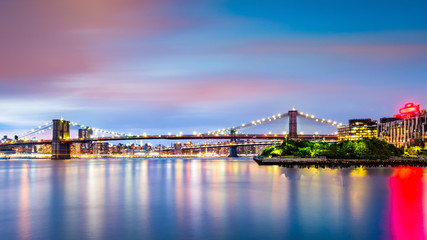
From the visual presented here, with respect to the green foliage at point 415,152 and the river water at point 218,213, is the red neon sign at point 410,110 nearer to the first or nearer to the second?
the green foliage at point 415,152

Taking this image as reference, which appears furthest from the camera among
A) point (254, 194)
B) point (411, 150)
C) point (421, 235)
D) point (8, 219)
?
point (411, 150)

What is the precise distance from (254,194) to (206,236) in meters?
17.7

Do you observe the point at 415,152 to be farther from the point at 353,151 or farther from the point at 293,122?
the point at 293,122

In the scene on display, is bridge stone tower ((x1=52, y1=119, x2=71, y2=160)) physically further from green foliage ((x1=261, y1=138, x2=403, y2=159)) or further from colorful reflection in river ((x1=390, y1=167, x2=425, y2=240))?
colorful reflection in river ((x1=390, y1=167, x2=425, y2=240))

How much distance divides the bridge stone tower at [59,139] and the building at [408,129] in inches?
4214

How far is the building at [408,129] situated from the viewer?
5054 inches

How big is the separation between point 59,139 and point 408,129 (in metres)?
108

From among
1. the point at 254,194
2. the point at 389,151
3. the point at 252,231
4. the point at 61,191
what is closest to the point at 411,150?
the point at 389,151

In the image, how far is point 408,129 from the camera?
136 metres

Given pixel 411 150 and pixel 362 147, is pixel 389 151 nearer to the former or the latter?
pixel 362 147

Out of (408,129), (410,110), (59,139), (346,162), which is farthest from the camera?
(410,110)

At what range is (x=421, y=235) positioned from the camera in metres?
20.8

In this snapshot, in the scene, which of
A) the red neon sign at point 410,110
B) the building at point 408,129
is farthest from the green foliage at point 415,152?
the red neon sign at point 410,110

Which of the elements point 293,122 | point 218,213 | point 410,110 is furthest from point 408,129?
point 218,213
